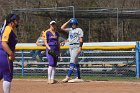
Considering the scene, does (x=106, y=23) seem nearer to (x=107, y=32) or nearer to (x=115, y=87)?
(x=107, y=32)

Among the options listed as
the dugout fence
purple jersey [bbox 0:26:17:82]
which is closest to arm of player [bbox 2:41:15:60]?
purple jersey [bbox 0:26:17:82]

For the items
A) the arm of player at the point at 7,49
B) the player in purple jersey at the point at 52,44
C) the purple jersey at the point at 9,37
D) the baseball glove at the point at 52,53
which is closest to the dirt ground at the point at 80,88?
the player in purple jersey at the point at 52,44

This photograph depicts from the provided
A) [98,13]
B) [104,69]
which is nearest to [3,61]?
[104,69]

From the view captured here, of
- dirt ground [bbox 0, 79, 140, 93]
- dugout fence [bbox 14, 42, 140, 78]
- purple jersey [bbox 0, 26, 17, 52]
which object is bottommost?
dirt ground [bbox 0, 79, 140, 93]

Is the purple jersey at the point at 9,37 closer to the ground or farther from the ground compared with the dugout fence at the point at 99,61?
farther from the ground

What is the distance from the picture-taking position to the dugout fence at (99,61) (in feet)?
54.9

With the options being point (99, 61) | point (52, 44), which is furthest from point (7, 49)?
point (99, 61)

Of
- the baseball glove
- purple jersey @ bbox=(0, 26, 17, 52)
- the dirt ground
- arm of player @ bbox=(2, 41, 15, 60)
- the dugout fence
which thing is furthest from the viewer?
the dugout fence

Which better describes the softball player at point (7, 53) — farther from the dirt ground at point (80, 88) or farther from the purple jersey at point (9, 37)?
the dirt ground at point (80, 88)

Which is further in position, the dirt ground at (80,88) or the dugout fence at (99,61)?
the dugout fence at (99,61)

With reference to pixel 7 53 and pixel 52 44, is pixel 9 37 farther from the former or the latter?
pixel 52 44

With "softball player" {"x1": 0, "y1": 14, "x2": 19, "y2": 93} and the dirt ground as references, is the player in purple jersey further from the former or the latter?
"softball player" {"x1": 0, "y1": 14, "x2": 19, "y2": 93}

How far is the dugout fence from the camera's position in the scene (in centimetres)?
1672

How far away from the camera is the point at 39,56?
1838cm
